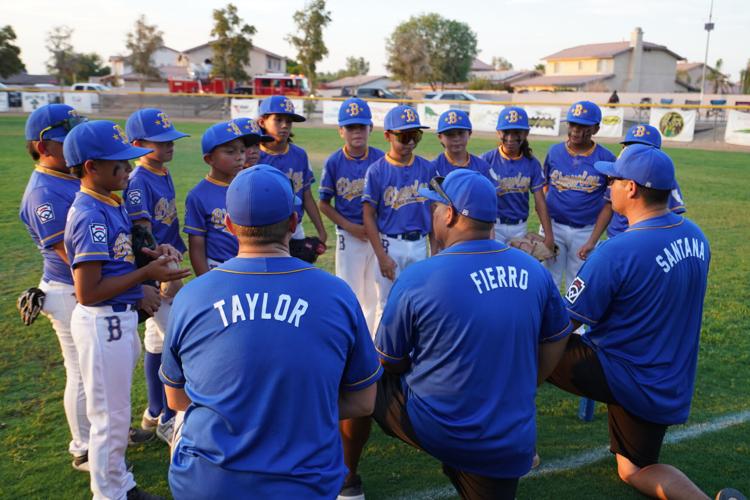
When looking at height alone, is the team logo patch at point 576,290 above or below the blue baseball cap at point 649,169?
below

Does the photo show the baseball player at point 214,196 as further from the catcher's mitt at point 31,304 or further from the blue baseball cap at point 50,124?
the catcher's mitt at point 31,304

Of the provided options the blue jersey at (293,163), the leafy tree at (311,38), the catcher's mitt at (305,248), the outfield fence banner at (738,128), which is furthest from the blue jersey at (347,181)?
the leafy tree at (311,38)

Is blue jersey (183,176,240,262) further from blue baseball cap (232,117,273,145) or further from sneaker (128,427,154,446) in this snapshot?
sneaker (128,427,154,446)

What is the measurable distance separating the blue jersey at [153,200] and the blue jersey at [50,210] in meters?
0.50

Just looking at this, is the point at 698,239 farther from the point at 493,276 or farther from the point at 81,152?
the point at 81,152

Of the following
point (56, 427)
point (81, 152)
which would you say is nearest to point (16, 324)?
point (56, 427)

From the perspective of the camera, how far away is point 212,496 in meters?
2.17

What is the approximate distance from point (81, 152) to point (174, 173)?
13.0 m

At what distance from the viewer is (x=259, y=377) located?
212 centimetres

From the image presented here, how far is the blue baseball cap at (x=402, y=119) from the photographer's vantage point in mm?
5535

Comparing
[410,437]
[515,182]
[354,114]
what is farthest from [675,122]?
[410,437]

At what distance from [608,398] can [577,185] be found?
10.6 ft

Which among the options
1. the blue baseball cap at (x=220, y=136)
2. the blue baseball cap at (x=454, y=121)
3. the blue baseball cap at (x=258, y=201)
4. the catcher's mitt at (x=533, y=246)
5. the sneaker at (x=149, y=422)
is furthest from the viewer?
the blue baseball cap at (x=454, y=121)

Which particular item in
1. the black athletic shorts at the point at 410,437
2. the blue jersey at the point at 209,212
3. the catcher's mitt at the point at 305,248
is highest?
the blue jersey at the point at 209,212
